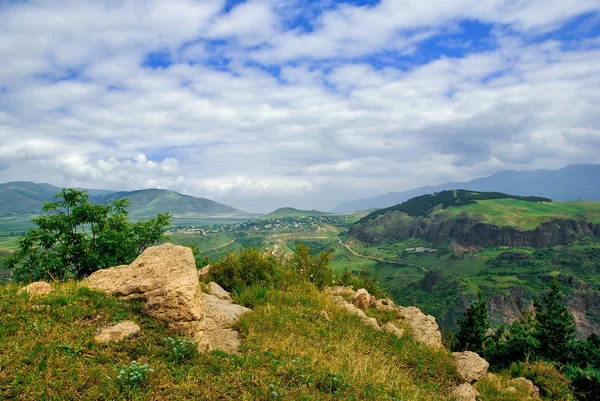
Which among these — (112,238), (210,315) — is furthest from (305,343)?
(112,238)

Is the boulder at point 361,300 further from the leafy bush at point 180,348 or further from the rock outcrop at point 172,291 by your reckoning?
the leafy bush at point 180,348

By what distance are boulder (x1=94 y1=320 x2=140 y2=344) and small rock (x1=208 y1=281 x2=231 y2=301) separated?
706cm

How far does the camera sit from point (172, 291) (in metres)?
9.70

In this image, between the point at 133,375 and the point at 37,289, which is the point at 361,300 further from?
the point at 37,289

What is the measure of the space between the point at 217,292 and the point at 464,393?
1111cm

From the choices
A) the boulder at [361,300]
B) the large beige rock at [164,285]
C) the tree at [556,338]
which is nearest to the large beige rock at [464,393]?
the boulder at [361,300]

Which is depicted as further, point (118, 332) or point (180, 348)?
point (118, 332)

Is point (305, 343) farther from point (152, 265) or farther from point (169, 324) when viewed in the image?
point (152, 265)

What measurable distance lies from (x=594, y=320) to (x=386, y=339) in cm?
14092

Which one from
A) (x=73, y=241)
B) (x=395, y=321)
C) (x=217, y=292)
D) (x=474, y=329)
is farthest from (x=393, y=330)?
(x=474, y=329)

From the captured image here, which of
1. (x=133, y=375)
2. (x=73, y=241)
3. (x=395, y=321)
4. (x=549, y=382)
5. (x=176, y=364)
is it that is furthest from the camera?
(x=73, y=241)

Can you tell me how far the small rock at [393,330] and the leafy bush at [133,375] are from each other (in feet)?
34.1

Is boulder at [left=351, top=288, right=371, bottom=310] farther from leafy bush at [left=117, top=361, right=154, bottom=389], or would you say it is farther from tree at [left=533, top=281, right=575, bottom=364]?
tree at [left=533, top=281, right=575, bottom=364]

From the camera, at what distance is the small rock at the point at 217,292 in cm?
1578
